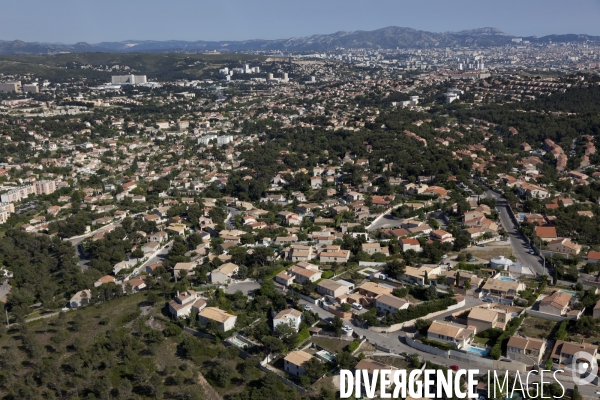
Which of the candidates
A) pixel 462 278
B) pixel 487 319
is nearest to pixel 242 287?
pixel 462 278

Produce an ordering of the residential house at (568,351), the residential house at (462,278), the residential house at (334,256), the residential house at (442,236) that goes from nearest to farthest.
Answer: the residential house at (568,351)
the residential house at (462,278)
the residential house at (334,256)
the residential house at (442,236)

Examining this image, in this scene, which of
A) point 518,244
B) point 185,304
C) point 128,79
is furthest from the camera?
point 128,79

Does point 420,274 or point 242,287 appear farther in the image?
point 242,287

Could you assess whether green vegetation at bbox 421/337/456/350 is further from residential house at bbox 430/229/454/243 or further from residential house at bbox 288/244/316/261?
residential house at bbox 430/229/454/243

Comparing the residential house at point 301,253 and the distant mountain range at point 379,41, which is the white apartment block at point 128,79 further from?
the distant mountain range at point 379,41

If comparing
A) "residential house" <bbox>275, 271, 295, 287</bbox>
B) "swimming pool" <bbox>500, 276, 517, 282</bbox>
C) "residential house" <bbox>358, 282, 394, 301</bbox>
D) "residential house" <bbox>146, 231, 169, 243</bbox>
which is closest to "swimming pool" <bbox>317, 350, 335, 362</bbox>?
"residential house" <bbox>358, 282, 394, 301</bbox>

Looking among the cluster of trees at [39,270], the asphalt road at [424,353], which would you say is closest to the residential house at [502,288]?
the asphalt road at [424,353]

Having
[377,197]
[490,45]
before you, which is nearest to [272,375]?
[377,197]

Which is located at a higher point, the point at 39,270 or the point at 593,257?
the point at 593,257

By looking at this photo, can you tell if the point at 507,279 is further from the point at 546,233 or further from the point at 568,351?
the point at 546,233

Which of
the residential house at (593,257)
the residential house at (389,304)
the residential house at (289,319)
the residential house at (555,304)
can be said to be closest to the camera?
the residential house at (289,319)
